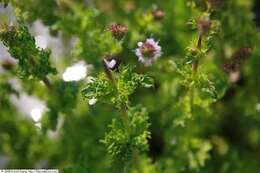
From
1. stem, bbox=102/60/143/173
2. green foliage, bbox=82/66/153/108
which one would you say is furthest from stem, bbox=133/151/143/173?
green foliage, bbox=82/66/153/108

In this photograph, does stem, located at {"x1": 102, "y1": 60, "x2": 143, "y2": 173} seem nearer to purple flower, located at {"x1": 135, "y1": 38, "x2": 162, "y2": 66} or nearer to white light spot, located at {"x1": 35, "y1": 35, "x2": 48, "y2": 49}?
purple flower, located at {"x1": 135, "y1": 38, "x2": 162, "y2": 66}

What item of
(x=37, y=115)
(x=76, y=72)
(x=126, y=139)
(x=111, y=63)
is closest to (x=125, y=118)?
(x=126, y=139)

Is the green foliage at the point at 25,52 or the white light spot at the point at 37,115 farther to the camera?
the white light spot at the point at 37,115

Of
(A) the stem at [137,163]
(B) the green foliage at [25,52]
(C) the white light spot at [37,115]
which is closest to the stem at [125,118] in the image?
(A) the stem at [137,163]

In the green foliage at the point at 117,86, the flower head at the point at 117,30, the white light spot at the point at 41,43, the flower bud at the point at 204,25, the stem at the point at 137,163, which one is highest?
the white light spot at the point at 41,43

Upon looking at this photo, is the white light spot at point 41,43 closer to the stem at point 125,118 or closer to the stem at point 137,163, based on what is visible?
the stem at point 125,118

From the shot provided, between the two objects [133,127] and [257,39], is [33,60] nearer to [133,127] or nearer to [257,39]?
[133,127]

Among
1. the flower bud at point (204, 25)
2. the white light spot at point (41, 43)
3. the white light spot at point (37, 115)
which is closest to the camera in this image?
the flower bud at point (204, 25)

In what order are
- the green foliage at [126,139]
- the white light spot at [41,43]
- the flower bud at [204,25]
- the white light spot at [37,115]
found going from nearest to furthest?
the flower bud at [204,25]
the green foliage at [126,139]
the white light spot at [41,43]
the white light spot at [37,115]
